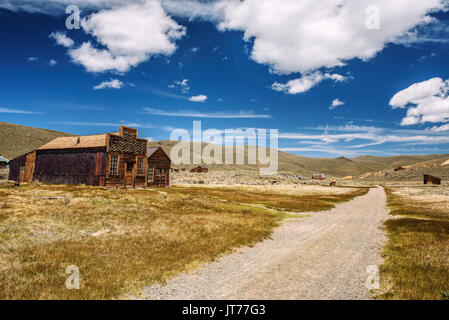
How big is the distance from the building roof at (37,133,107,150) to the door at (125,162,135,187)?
5141 millimetres

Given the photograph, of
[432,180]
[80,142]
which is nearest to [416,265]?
[80,142]

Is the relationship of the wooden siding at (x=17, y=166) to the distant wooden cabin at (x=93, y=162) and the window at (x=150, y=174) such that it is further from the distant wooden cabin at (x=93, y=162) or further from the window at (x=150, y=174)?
the window at (x=150, y=174)

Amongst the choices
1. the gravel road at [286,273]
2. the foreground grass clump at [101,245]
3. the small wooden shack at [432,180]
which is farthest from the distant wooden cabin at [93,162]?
the small wooden shack at [432,180]

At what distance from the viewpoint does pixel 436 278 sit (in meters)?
8.18

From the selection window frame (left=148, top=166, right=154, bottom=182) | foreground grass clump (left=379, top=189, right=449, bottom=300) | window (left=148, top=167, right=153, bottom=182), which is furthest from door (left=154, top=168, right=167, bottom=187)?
foreground grass clump (left=379, top=189, right=449, bottom=300)

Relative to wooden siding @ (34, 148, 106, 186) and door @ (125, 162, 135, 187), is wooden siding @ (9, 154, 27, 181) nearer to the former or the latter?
wooden siding @ (34, 148, 106, 186)

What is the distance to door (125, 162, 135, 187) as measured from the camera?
39469 millimetres

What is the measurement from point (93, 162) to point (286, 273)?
36325 mm

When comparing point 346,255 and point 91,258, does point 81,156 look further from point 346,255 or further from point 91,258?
point 346,255

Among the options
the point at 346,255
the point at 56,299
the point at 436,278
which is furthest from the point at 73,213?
the point at 436,278

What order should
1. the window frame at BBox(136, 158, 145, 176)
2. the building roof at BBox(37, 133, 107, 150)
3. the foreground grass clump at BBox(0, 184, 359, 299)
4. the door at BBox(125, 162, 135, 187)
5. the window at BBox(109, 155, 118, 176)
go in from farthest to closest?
the window frame at BBox(136, 158, 145, 176) < the door at BBox(125, 162, 135, 187) < the building roof at BBox(37, 133, 107, 150) < the window at BBox(109, 155, 118, 176) < the foreground grass clump at BBox(0, 184, 359, 299)

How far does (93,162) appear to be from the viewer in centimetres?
3750

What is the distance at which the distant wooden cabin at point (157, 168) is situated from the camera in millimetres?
44344
